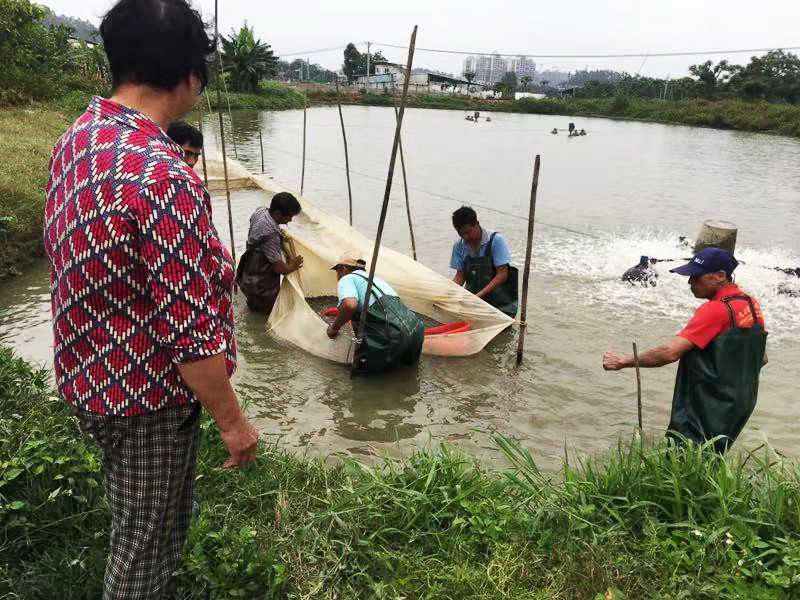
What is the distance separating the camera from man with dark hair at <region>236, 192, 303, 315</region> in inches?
195

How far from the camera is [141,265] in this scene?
115 cm

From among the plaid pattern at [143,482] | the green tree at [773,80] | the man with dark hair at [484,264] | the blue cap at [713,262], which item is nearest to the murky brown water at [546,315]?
the man with dark hair at [484,264]

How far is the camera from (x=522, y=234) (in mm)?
9703

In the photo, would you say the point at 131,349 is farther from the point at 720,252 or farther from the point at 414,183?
the point at 414,183

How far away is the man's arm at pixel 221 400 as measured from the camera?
1.18 meters

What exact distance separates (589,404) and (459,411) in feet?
3.26

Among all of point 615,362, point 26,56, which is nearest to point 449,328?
point 615,362

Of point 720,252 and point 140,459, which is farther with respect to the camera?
point 720,252

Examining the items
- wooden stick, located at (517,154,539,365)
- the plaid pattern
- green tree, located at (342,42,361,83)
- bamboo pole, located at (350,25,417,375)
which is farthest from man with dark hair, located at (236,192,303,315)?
green tree, located at (342,42,361,83)

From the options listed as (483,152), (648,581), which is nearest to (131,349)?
(648,581)

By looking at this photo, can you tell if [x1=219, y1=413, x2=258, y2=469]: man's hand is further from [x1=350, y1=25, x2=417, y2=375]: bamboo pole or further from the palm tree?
the palm tree

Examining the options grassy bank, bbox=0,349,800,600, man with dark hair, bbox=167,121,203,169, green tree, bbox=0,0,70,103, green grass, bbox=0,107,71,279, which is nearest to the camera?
grassy bank, bbox=0,349,800,600

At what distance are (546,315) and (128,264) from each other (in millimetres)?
5368

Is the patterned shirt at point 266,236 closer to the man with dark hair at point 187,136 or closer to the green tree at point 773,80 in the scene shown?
the man with dark hair at point 187,136
